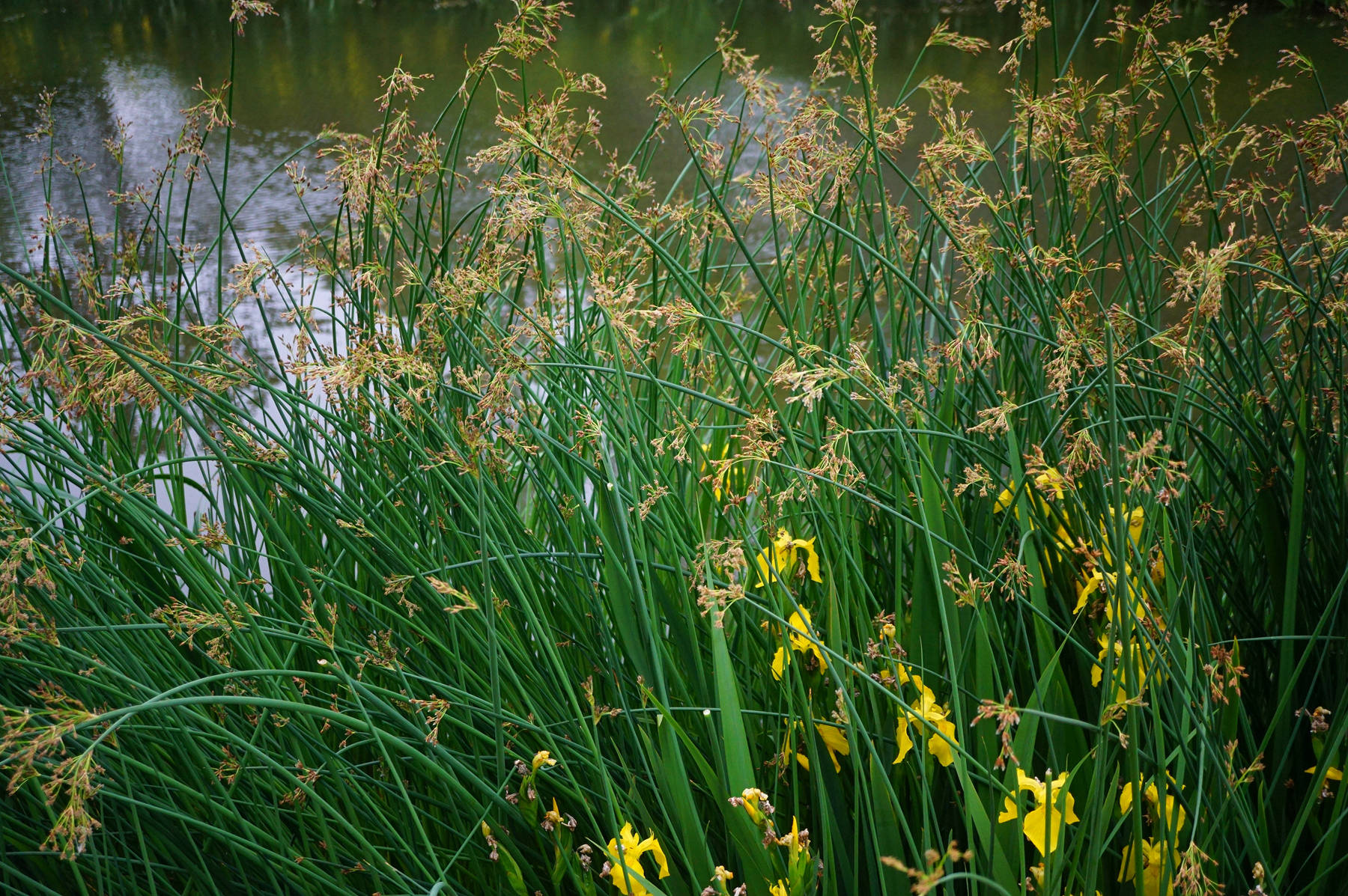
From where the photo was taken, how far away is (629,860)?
0.74 m

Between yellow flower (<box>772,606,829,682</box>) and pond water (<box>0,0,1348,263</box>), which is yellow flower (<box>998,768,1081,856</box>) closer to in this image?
yellow flower (<box>772,606,829,682</box>)

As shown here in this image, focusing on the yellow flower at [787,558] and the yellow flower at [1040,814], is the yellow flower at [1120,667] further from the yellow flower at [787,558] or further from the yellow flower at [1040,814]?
the yellow flower at [787,558]

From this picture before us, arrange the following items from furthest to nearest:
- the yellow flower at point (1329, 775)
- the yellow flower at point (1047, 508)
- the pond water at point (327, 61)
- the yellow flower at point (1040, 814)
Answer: the pond water at point (327, 61), the yellow flower at point (1047, 508), the yellow flower at point (1329, 775), the yellow flower at point (1040, 814)

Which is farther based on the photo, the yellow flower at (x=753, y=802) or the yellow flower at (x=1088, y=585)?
the yellow flower at (x=1088, y=585)

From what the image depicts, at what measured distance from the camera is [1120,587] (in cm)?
58

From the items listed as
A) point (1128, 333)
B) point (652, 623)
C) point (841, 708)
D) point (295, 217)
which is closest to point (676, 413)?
point (652, 623)

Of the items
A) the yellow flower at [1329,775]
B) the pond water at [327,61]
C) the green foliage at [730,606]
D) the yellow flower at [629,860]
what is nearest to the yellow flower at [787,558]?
the green foliage at [730,606]

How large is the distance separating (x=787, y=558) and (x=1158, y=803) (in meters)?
0.41

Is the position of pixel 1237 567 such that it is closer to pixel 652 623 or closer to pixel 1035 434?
pixel 1035 434

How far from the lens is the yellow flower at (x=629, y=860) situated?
2.28 feet

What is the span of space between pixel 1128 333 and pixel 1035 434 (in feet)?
0.47

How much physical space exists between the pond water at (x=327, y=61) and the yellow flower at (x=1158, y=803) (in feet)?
9.88

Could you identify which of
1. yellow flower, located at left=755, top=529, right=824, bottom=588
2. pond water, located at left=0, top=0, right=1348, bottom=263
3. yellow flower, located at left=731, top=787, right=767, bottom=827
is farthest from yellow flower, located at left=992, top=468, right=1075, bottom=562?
pond water, located at left=0, top=0, right=1348, bottom=263

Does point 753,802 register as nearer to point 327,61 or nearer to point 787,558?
point 787,558
